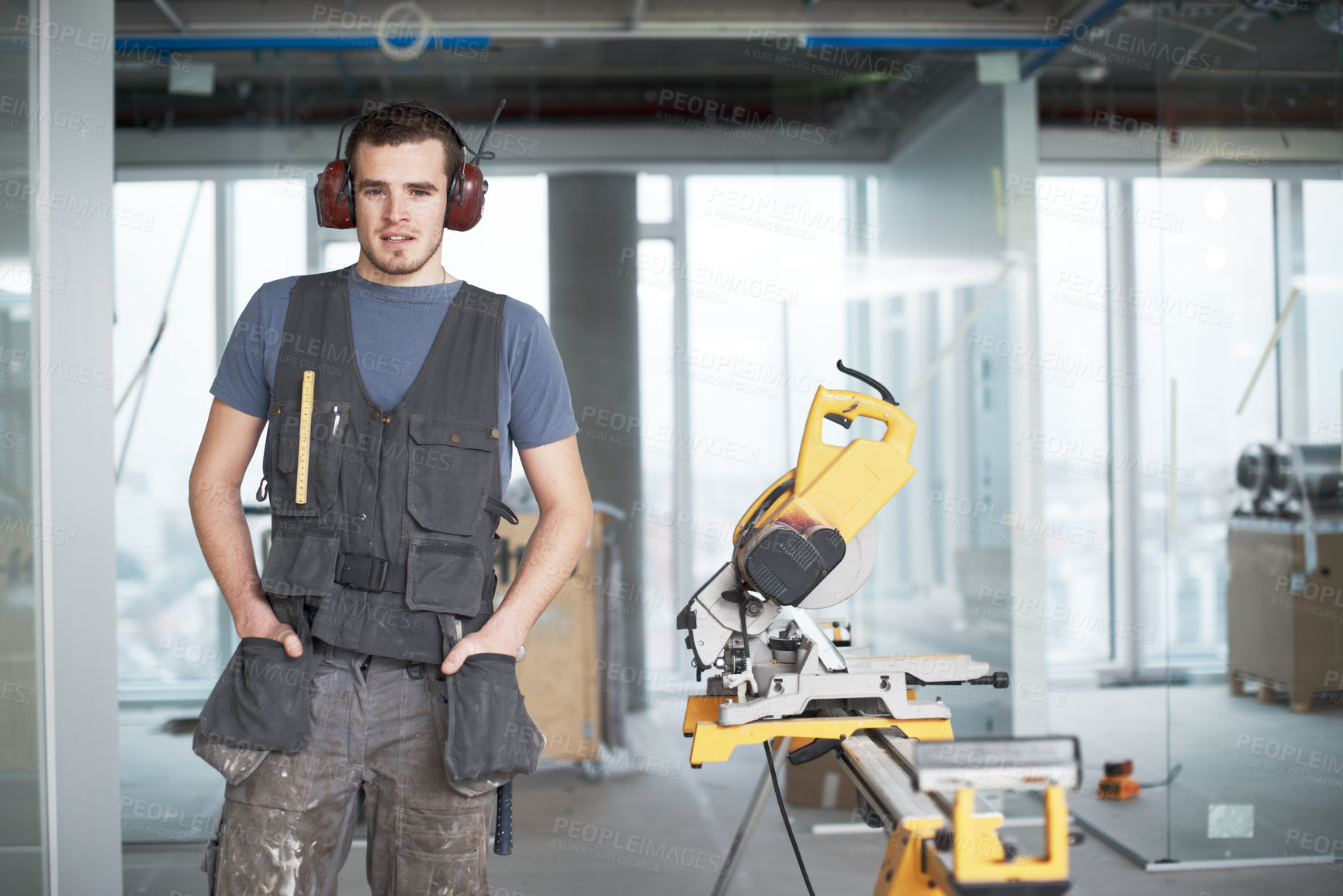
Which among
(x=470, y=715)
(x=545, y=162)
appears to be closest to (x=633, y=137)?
(x=545, y=162)

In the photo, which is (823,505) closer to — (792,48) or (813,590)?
(813,590)

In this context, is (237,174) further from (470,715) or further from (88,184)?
(470,715)

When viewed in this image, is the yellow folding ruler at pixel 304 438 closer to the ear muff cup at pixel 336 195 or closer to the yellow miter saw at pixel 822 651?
the ear muff cup at pixel 336 195

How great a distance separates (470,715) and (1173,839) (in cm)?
269

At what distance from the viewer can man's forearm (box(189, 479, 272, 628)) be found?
1525mm

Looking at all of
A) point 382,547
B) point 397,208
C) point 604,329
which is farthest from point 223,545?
point 604,329

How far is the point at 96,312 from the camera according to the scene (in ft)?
6.88

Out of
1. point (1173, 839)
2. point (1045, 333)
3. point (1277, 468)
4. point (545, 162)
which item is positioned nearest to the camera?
point (1173, 839)

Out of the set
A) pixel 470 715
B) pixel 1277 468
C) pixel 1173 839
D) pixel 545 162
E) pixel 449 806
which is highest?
pixel 545 162

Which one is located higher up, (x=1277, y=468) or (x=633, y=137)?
(x=633, y=137)

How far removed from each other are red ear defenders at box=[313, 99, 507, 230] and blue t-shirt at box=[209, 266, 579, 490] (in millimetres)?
112

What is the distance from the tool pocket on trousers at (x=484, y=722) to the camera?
1424 mm

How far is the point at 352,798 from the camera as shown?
151 centimetres

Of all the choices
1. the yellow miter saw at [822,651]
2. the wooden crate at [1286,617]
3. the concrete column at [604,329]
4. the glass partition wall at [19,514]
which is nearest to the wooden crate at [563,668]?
the concrete column at [604,329]
